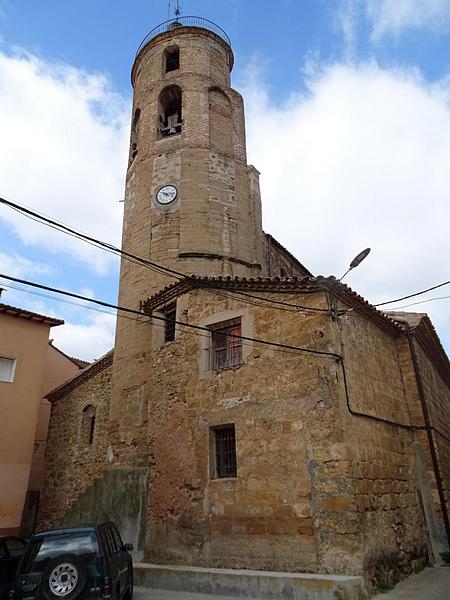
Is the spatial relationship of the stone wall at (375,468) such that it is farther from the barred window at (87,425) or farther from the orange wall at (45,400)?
the orange wall at (45,400)

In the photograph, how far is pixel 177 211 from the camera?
1536cm

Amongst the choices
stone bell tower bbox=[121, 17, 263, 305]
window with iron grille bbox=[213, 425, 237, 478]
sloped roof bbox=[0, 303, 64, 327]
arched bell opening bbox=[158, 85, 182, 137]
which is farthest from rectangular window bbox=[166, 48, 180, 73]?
window with iron grille bbox=[213, 425, 237, 478]

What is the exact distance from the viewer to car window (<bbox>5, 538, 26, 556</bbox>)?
27.1ft

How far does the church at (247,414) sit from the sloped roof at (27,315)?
85.3 inches

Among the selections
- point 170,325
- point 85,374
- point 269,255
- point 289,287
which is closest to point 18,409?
point 85,374

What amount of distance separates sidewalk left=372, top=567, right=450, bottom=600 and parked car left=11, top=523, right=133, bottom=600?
4306 millimetres

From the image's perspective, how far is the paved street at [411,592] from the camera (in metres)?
7.44


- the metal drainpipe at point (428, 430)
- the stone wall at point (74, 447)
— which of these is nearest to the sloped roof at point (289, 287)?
the metal drainpipe at point (428, 430)

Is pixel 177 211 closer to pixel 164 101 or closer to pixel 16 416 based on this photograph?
pixel 164 101

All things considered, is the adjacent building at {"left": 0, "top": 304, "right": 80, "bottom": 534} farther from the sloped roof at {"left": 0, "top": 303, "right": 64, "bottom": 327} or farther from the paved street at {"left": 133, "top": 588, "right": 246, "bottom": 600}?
the paved street at {"left": 133, "top": 588, "right": 246, "bottom": 600}

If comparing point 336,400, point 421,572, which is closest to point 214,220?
point 336,400

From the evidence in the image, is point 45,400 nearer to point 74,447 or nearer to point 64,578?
point 74,447

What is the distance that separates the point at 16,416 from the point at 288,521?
9.15 meters

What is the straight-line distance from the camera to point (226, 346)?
34.0ft
